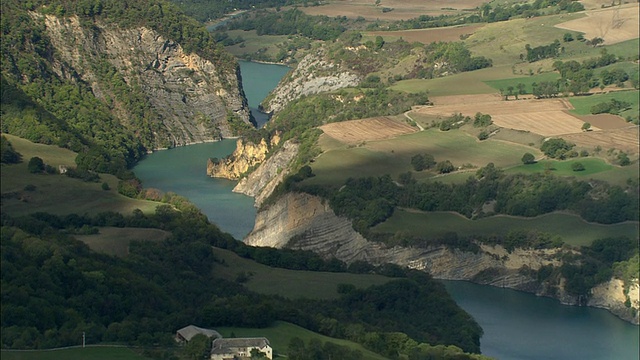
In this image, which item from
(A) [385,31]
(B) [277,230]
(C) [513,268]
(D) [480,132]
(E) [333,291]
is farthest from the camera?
(A) [385,31]

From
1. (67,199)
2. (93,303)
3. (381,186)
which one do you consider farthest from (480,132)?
(93,303)

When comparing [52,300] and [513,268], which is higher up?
[52,300]

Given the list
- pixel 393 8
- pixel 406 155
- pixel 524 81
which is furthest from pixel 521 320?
pixel 393 8

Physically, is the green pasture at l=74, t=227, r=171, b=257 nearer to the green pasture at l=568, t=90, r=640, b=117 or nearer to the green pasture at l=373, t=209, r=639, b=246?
the green pasture at l=373, t=209, r=639, b=246

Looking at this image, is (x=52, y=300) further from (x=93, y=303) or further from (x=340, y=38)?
(x=340, y=38)

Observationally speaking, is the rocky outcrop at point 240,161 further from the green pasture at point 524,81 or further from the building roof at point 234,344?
the building roof at point 234,344

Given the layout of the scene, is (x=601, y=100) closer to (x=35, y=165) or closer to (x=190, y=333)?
(x=35, y=165)
